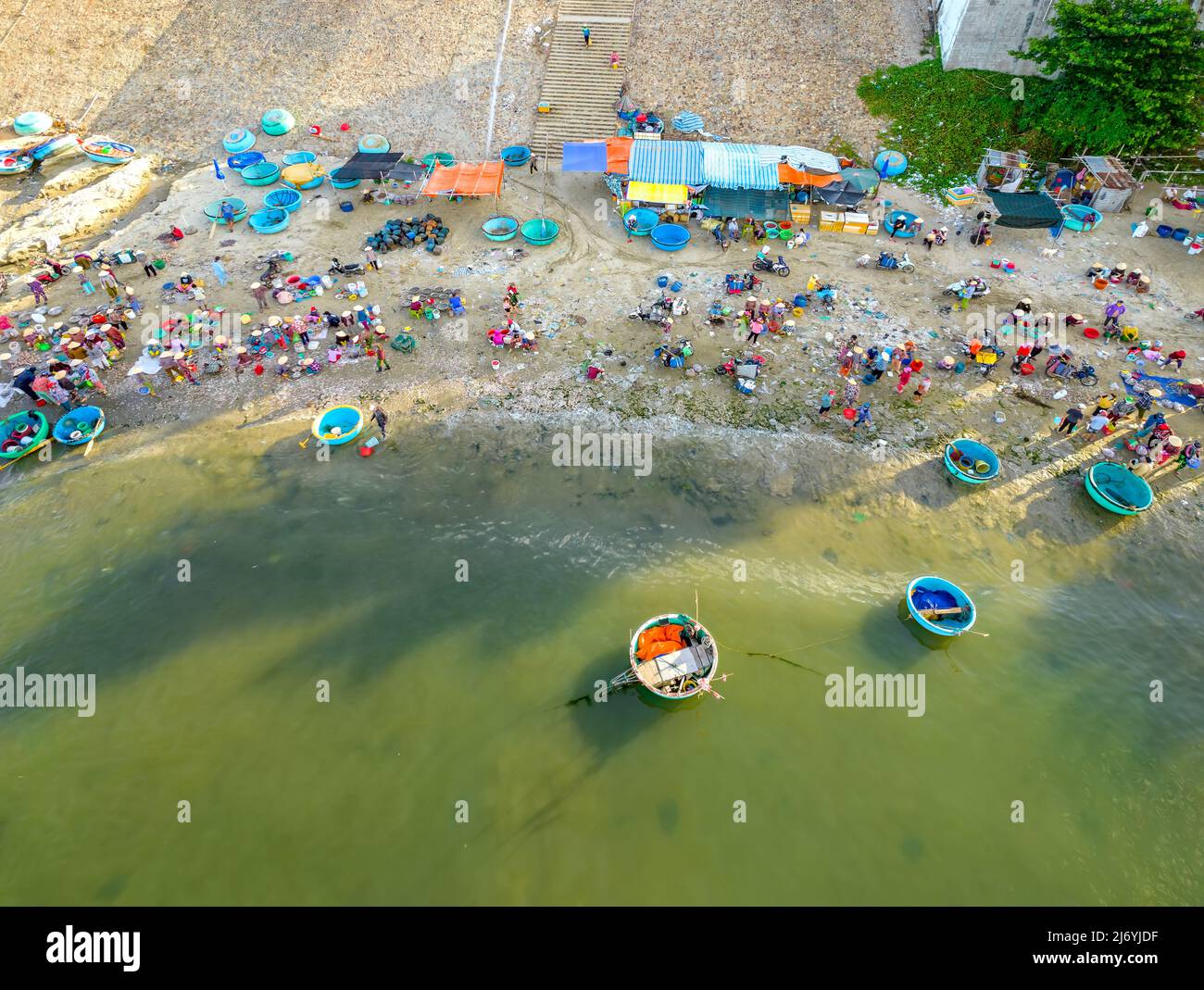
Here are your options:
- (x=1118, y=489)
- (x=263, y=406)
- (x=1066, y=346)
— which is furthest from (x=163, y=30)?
(x=1118, y=489)

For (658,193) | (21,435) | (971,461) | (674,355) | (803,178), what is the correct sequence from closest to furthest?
(971,461) < (21,435) < (674,355) < (658,193) < (803,178)

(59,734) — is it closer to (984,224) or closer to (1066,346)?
(1066,346)

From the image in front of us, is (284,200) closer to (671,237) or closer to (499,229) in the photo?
(499,229)

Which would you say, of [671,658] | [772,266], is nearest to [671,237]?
[772,266]

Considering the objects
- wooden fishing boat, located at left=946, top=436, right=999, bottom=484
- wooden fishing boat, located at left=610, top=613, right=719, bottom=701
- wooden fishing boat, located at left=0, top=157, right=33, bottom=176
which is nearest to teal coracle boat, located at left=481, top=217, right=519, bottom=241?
wooden fishing boat, located at left=610, top=613, right=719, bottom=701

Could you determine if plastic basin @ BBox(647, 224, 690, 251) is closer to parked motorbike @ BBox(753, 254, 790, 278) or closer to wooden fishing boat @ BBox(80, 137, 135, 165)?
parked motorbike @ BBox(753, 254, 790, 278)

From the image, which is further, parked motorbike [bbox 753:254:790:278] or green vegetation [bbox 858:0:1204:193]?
parked motorbike [bbox 753:254:790:278]
